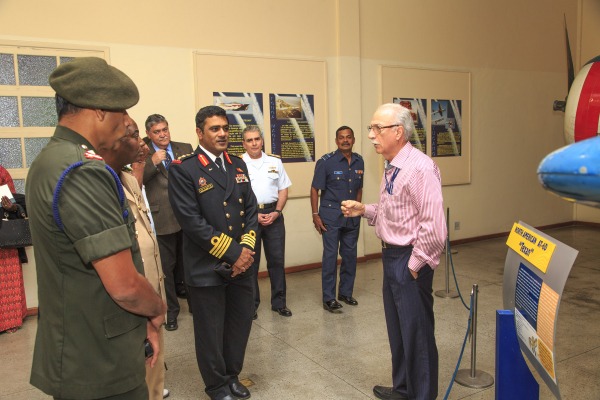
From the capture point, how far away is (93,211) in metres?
1.21

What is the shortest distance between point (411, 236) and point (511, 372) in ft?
2.79

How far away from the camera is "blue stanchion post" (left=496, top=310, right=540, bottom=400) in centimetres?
155

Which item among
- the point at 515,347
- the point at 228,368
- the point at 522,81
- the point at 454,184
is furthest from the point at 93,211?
the point at 522,81

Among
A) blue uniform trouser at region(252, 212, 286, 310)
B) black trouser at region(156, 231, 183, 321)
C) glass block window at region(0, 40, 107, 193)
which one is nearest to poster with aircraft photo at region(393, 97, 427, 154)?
blue uniform trouser at region(252, 212, 286, 310)

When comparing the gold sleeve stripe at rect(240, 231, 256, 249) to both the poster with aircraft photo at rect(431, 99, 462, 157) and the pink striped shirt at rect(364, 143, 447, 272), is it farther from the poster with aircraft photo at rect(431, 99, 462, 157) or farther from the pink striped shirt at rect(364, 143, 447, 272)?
the poster with aircraft photo at rect(431, 99, 462, 157)

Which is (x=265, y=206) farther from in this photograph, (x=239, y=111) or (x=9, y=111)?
(x=9, y=111)

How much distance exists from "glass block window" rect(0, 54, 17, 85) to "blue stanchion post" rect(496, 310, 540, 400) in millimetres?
4350

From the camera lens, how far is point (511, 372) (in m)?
1.56

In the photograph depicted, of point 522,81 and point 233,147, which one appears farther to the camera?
point 522,81

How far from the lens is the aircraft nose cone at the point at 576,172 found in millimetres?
775

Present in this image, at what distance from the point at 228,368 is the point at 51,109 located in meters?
3.06

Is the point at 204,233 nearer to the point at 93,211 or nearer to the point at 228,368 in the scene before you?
the point at 228,368

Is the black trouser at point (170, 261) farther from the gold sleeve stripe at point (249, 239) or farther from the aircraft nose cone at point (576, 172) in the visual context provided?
the aircraft nose cone at point (576, 172)

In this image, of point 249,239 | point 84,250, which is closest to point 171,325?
point 249,239
